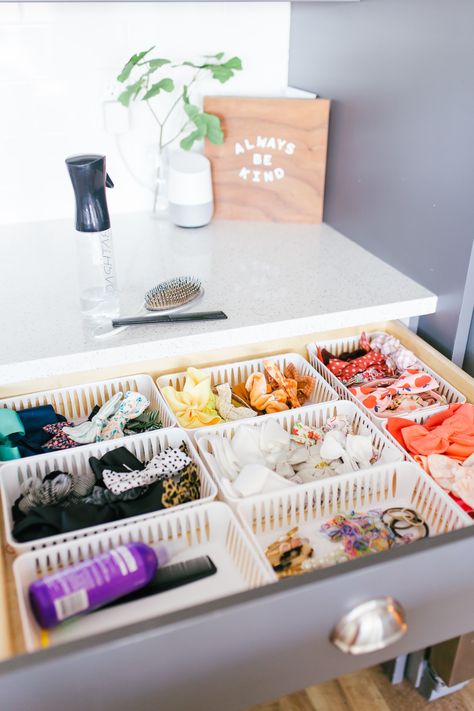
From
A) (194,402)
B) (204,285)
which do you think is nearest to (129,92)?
(204,285)

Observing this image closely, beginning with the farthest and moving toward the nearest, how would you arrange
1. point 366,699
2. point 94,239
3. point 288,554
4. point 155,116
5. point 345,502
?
point 155,116 < point 366,699 < point 94,239 < point 345,502 < point 288,554

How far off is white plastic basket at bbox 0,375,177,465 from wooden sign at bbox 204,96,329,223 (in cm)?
64

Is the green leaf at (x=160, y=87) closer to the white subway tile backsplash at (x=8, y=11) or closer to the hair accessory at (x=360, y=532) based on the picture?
the white subway tile backsplash at (x=8, y=11)

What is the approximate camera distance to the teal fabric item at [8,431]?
101 centimetres

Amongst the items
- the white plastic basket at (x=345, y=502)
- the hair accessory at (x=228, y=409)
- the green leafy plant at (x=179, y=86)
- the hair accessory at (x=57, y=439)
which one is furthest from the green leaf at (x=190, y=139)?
the white plastic basket at (x=345, y=502)

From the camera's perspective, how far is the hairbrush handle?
44.6 inches

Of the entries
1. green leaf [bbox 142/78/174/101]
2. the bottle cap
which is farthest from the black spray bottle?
green leaf [bbox 142/78/174/101]

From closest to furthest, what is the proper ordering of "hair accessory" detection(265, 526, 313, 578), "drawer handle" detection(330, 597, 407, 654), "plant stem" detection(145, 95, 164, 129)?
"drawer handle" detection(330, 597, 407, 654)
"hair accessory" detection(265, 526, 313, 578)
"plant stem" detection(145, 95, 164, 129)

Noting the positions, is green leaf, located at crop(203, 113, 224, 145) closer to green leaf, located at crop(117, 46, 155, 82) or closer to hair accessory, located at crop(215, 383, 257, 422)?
green leaf, located at crop(117, 46, 155, 82)

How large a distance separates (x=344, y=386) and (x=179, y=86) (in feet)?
3.08

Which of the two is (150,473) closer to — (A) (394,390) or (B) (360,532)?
(B) (360,532)

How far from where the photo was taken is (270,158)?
1593 millimetres

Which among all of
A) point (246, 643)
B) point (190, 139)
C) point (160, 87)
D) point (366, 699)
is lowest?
point (366, 699)

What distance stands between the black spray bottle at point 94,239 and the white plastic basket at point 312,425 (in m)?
0.29
